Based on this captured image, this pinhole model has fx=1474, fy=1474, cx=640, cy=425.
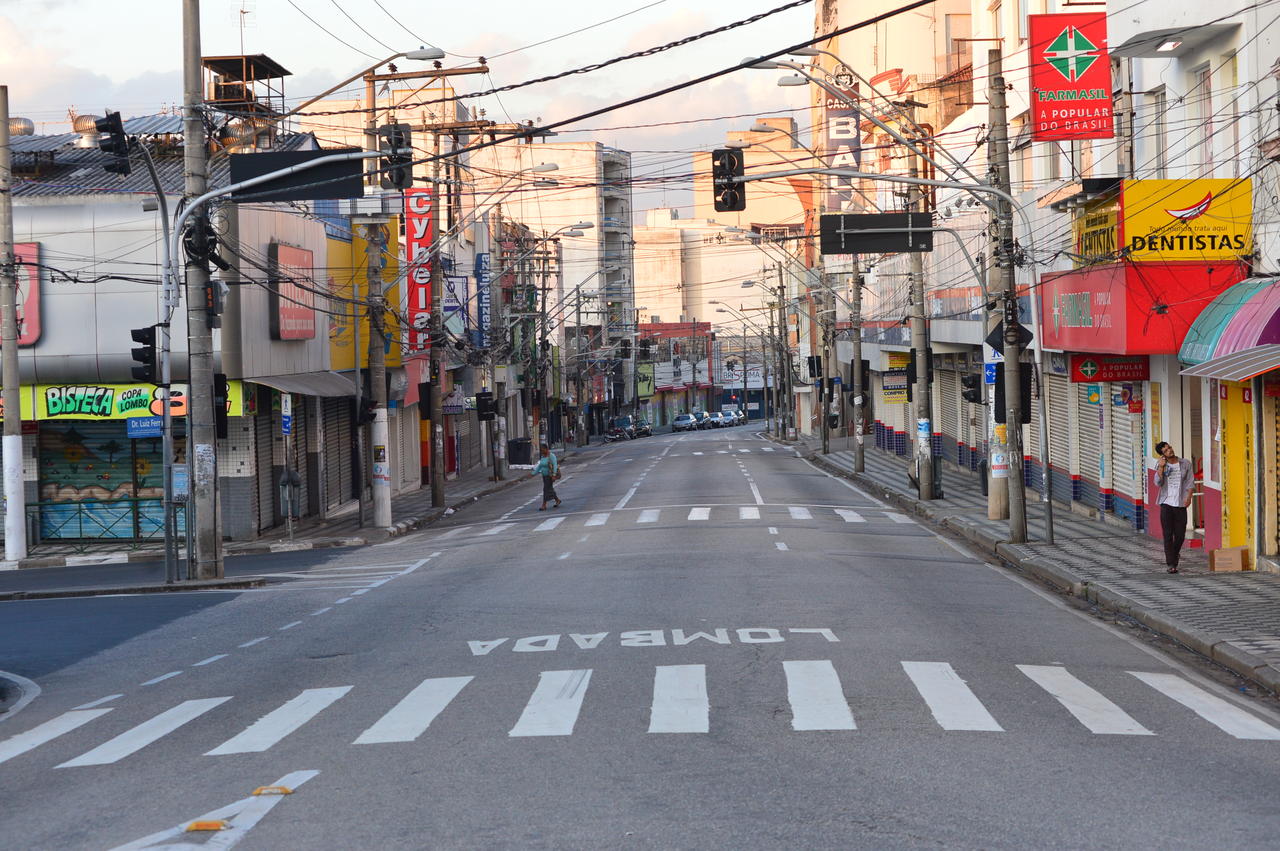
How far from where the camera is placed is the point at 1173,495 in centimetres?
2089

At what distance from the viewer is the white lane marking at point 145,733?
11.0 metres

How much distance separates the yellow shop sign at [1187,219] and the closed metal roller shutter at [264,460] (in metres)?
20.3

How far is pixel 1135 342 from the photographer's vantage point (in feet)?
77.6

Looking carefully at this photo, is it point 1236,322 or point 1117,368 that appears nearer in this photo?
point 1236,322

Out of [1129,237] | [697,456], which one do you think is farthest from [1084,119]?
[697,456]

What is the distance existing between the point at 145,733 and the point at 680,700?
436 cm

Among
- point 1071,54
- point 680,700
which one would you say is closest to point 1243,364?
point 1071,54

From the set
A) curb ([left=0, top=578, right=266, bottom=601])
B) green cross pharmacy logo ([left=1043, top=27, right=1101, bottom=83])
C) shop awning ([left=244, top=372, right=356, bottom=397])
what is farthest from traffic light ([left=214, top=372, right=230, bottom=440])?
green cross pharmacy logo ([left=1043, top=27, right=1101, bottom=83])

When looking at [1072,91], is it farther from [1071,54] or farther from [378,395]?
[378,395]

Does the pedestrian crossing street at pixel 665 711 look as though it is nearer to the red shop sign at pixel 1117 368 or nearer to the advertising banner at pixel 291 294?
the red shop sign at pixel 1117 368

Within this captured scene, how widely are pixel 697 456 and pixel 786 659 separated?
52.9m

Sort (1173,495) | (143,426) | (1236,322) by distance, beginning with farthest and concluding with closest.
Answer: (143,426)
(1173,495)
(1236,322)

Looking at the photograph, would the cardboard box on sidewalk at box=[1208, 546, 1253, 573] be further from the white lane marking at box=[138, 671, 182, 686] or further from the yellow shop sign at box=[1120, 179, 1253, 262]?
the white lane marking at box=[138, 671, 182, 686]

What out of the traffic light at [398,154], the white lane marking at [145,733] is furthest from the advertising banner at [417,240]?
the white lane marking at [145,733]
